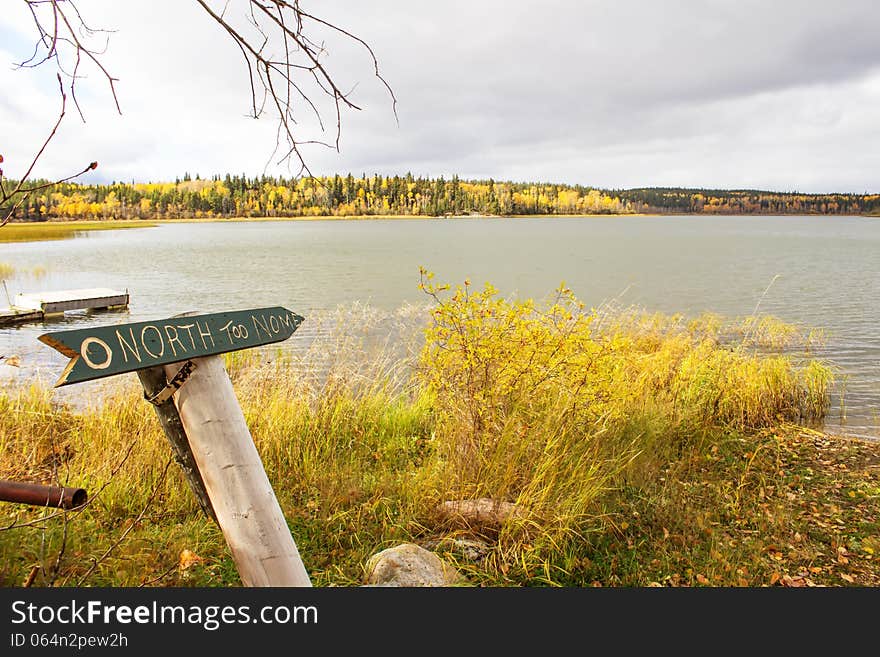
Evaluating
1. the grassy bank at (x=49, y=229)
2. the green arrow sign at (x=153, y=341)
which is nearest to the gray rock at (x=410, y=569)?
the green arrow sign at (x=153, y=341)

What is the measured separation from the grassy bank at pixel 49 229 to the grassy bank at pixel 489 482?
32.1 m

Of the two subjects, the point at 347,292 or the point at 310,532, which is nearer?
the point at 310,532

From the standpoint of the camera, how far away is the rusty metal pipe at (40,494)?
171 cm

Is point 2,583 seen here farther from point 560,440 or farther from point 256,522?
point 560,440

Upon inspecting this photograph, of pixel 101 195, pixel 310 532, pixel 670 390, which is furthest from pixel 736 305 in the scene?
pixel 101 195

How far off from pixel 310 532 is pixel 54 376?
22.7 ft

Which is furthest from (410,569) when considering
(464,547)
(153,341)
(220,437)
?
(153,341)

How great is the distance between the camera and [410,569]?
3373 millimetres

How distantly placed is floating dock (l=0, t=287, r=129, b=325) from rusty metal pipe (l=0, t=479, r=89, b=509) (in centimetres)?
1769

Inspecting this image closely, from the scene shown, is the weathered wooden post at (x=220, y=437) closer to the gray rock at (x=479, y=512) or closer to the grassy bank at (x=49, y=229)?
the gray rock at (x=479, y=512)

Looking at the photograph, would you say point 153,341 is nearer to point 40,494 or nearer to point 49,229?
point 40,494

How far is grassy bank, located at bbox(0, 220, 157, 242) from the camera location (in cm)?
4712

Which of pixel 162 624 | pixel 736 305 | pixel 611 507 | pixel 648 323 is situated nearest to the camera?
pixel 162 624

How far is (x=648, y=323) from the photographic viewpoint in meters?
12.5
